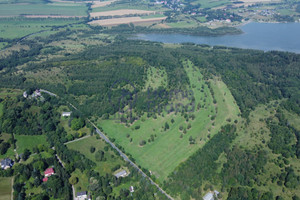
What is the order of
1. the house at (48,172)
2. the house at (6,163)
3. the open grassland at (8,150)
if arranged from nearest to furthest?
the house at (48,172) → the house at (6,163) → the open grassland at (8,150)

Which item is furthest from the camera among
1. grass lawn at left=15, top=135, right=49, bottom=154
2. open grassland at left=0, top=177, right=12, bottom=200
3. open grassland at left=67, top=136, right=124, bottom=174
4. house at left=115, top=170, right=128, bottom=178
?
grass lawn at left=15, top=135, right=49, bottom=154

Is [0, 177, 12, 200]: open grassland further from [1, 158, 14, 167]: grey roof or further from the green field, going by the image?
the green field

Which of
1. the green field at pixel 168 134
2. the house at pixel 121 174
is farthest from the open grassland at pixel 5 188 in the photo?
the green field at pixel 168 134

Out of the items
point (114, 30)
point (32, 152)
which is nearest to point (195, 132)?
point (32, 152)

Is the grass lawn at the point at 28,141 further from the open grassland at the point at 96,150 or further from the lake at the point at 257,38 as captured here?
the lake at the point at 257,38

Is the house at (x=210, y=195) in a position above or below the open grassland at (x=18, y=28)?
below

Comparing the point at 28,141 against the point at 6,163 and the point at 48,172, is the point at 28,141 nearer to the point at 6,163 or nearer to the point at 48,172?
the point at 6,163

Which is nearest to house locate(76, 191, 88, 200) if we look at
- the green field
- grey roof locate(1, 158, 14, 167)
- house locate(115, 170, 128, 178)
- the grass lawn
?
house locate(115, 170, 128, 178)
